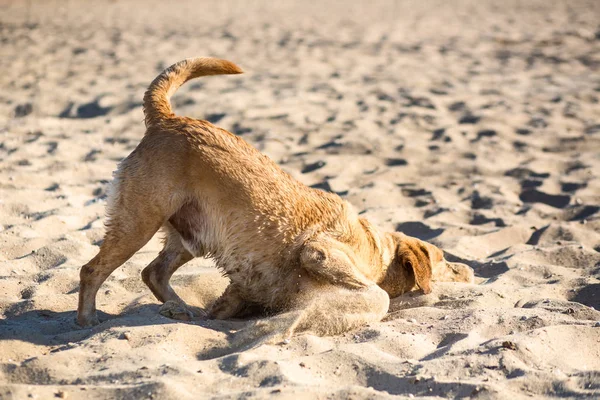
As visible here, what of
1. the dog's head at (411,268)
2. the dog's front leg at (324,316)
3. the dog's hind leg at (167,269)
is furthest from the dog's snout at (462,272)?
the dog's hind leg at (167,269)

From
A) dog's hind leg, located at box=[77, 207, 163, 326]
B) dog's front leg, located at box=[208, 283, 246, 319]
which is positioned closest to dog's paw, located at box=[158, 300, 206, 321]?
dog's front leg, located at box=[208, 283, 246, 319]

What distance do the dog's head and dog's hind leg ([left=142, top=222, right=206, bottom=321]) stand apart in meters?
1.27

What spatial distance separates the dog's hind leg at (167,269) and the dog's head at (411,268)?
4.17 ft

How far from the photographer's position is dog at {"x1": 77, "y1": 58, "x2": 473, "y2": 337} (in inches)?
171

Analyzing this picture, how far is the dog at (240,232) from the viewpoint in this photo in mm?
4348

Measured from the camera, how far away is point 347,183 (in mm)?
7484

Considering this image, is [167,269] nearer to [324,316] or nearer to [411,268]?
[324,316]

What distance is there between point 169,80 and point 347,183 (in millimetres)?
2958

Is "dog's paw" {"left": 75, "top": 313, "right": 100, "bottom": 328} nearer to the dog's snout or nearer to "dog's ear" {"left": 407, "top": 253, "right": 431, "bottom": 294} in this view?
"dog's ear" {"left": 407, "top": 253, "right": 431, "bottom": 294}

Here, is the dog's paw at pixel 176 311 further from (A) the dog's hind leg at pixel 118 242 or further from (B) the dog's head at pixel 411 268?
(B) the dog's head at pixel 411 268

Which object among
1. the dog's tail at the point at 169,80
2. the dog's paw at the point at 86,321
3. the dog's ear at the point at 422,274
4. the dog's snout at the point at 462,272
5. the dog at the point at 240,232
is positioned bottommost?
the dog's snout at the point at 462,272

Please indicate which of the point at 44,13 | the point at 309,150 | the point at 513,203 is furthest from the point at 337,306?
the point at 44,13

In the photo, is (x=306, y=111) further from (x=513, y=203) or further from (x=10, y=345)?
(x=10, y=345)

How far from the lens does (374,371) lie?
3602 millimetres
